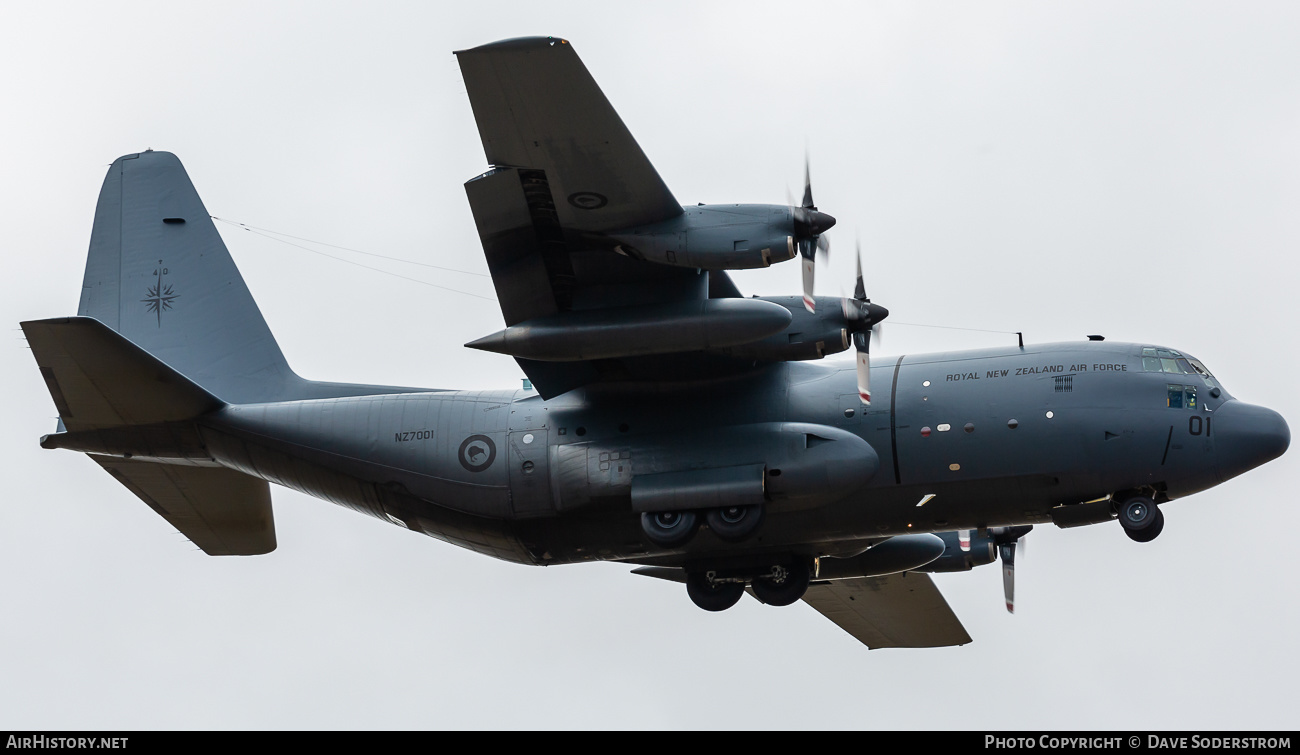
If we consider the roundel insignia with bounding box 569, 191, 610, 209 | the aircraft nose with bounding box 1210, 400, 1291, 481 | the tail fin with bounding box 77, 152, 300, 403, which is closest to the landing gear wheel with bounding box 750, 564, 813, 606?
the aircraft nose with bounding box 1210, 400, 1291, 481

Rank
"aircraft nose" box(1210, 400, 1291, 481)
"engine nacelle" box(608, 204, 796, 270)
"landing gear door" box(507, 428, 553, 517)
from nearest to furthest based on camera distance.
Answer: "engine nacelle" box(608, 204, 796, 270), "aircraft nose" box(1210, 400, 1291, 481), "landing gear door" box(507, 428, 553, 517)

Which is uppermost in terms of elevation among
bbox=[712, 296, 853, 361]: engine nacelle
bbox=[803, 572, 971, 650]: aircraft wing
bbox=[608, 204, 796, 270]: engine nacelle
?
bbox=[608, 204, 796, 270]: engine nacelle

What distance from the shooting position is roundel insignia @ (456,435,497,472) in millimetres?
18531

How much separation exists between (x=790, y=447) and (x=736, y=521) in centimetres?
111

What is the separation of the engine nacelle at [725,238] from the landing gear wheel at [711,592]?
509 cm

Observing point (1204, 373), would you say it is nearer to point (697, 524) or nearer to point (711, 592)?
point (697, 524)

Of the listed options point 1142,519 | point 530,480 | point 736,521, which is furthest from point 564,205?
point 1142,519

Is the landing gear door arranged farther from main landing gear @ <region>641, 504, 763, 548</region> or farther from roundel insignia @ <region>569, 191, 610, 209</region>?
roundel insignia @ <region>569, 191, 610, 209</region>

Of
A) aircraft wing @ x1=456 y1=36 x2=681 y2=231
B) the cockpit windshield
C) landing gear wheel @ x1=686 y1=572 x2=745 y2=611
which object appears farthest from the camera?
landing gear wheel @ x1=686 y1=572 x2=745 y2=611

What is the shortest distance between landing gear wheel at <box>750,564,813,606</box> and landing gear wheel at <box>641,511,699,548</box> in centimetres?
211

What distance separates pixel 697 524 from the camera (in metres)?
17.5

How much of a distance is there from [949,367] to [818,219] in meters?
2.87

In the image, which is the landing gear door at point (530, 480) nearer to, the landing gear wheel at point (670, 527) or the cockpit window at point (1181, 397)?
the landing gear wheel at point (670, 527)

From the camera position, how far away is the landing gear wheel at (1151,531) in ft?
55.4
